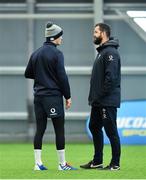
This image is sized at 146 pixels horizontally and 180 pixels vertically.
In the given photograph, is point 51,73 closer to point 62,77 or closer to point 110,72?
point 62,77

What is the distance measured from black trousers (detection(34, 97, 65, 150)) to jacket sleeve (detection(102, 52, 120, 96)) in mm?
585

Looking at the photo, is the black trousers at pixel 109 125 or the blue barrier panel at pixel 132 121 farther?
the blue barrier panel at pixel 132 121

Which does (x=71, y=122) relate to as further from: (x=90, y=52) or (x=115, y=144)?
(x=115, y=144)

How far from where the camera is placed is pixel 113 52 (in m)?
8.58

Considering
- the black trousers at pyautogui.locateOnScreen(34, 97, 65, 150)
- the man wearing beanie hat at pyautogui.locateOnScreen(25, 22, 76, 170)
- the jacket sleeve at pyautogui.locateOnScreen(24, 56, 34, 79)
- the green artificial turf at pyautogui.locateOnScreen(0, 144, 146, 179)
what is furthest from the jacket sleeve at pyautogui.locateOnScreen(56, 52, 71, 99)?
the green artificial turf at pyautogui.locateOnScreen(0, 144, 146, 179)

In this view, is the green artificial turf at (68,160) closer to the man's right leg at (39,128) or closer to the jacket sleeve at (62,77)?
the man's right leg at (39,128)

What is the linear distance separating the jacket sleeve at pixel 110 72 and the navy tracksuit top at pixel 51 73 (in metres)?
0.47

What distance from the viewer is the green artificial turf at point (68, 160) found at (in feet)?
27.0

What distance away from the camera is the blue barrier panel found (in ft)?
44.0

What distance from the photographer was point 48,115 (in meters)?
8.66

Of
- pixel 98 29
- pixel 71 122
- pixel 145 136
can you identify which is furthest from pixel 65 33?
pixel 98 29

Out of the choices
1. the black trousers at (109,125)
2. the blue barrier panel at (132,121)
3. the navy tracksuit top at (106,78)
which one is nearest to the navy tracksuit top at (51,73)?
the navy tracksuit top at (106,78)

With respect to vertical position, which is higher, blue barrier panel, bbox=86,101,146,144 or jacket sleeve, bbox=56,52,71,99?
jacket sleeve, bbox=56,52,71,99

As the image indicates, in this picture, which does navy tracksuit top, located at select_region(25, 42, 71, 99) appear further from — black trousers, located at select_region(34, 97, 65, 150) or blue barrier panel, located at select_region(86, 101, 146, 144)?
blue barrier panel, located at select_region(86, 101, 146, 144)
